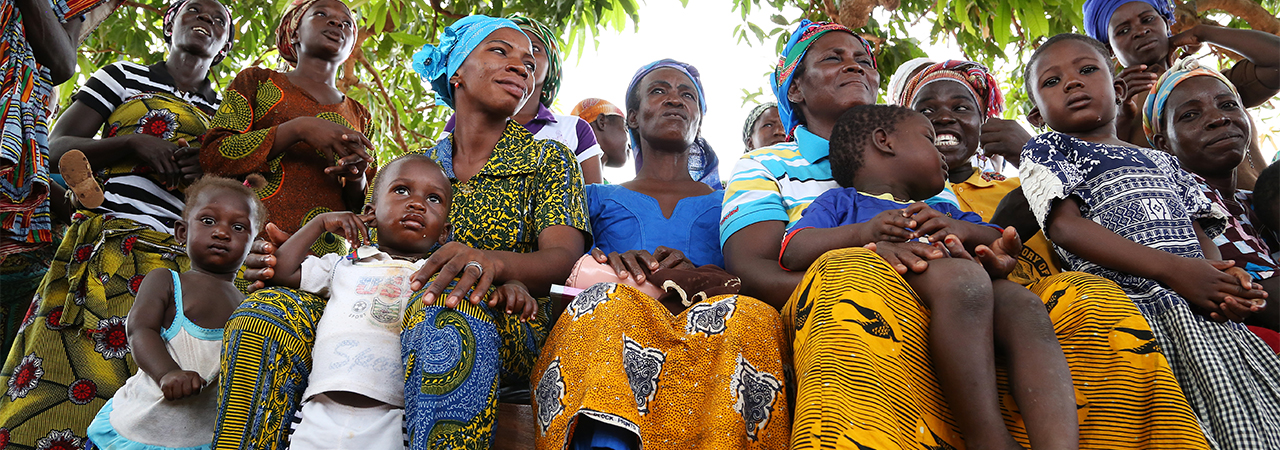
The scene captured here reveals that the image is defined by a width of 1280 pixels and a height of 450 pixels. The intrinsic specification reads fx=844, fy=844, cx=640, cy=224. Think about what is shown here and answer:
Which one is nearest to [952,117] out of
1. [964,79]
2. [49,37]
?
[964,79]

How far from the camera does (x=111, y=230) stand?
10.5 ft

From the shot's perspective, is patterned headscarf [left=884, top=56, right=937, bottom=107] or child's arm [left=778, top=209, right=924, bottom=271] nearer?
child's arm [left=778, top=209, right=924, bottom=271]

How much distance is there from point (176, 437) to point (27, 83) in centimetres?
146

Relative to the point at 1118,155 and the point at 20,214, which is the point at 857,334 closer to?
the point at 1118,155

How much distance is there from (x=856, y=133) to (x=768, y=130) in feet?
7.15

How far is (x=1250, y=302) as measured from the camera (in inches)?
87.6

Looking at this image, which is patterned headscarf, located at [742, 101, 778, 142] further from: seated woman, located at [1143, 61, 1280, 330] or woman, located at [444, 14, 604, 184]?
seated woman, located at [1143, 61, 1280, 330]

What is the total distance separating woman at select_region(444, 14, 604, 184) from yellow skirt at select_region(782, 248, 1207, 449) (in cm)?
218

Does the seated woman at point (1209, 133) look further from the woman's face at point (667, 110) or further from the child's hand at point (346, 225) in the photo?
the child's hand at point (346, 225)

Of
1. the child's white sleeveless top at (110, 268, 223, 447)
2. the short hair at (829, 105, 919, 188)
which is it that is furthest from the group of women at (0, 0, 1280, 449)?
the child's white sleeveless top at (110, 268, 223, 447)

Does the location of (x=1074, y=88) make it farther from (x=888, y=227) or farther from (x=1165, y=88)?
(x=888, y=227)

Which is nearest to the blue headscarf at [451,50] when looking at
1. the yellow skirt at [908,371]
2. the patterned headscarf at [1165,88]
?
the yellow skirt at [908,371]

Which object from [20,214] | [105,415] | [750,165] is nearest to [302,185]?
Answer: [20,214]

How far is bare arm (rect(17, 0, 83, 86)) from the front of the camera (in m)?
2.96
